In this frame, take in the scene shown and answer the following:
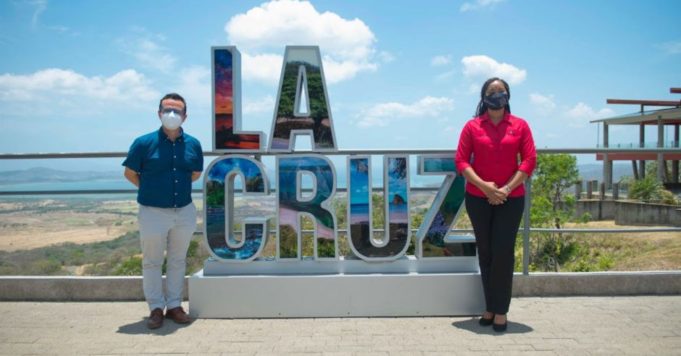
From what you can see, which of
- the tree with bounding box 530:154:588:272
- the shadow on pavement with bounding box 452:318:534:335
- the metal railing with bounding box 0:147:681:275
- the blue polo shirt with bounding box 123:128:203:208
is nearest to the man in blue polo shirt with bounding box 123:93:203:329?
the blue polo shirt with bounding box 123:128:203:208

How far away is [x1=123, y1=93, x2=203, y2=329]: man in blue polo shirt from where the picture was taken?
391 centimetres

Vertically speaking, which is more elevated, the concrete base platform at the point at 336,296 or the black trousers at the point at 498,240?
the black trousers at the point at 498,240

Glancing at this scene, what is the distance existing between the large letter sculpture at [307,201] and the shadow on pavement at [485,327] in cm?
120

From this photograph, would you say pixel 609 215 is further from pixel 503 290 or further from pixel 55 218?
Result: pixel 55 218

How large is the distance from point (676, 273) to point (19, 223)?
635 centimetres

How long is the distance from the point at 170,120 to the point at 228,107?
0.64m

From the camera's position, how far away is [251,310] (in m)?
4.19

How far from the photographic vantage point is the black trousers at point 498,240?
3789 mm

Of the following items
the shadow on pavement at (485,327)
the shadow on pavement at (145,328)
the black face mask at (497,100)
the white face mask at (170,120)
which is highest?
the black face mask at (497,100)

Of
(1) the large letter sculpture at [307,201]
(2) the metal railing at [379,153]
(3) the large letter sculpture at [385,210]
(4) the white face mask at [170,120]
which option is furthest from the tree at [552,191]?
(4) the white face mask at [170,120]

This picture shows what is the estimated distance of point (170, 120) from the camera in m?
3.91

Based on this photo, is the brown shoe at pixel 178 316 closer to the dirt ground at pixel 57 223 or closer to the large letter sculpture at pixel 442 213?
the dirt ground at pixel 57 223

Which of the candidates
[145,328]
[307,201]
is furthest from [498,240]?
[145,328]

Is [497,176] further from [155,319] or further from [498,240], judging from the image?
[155,319]
